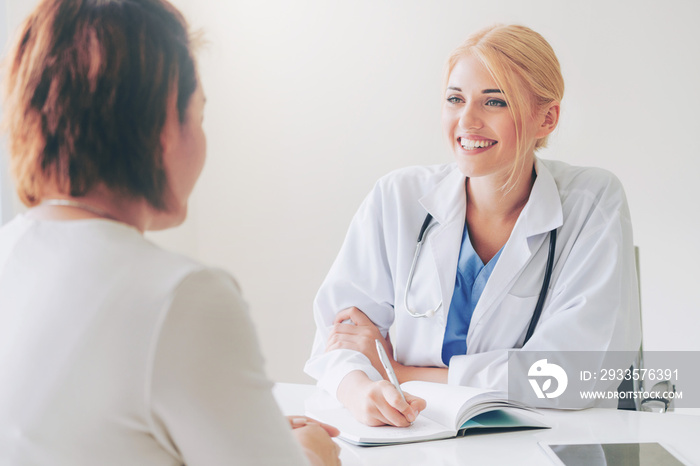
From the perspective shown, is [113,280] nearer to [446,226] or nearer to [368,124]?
[446,226]

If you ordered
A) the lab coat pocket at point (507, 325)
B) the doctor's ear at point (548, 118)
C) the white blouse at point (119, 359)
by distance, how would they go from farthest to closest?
the doctor's ear at point (548, 118)
the lab coat pocket at point (507, 325)
the white blouse at point (119, 359)

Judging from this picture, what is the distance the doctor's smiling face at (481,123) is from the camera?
1.56 m

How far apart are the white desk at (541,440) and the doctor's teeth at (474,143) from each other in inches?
25.4

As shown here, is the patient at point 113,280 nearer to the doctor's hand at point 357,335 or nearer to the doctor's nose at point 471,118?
the doctor's hand at point 357,335

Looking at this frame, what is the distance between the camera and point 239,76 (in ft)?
10.3

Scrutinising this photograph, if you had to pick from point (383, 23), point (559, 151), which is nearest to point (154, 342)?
point (559, 151)

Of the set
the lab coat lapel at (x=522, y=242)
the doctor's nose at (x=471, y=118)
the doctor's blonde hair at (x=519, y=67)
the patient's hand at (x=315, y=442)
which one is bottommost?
the patient's hand at (x=315, y=442)

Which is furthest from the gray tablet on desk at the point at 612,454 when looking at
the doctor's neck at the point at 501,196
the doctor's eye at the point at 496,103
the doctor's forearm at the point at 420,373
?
the doctor's eye at the point at 496,103

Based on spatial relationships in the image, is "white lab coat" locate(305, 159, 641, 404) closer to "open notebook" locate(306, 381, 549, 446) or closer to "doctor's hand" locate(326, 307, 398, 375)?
"doctor's hand" locate(326, 307, 398, 375)

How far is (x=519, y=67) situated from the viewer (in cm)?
154

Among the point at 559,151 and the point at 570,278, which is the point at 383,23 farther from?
the point at 570,278

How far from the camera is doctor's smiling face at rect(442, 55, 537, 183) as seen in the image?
1564mm

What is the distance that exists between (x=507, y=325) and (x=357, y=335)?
1.12 ft

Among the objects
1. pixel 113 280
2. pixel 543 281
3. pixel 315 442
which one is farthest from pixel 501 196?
pixel 113 280
